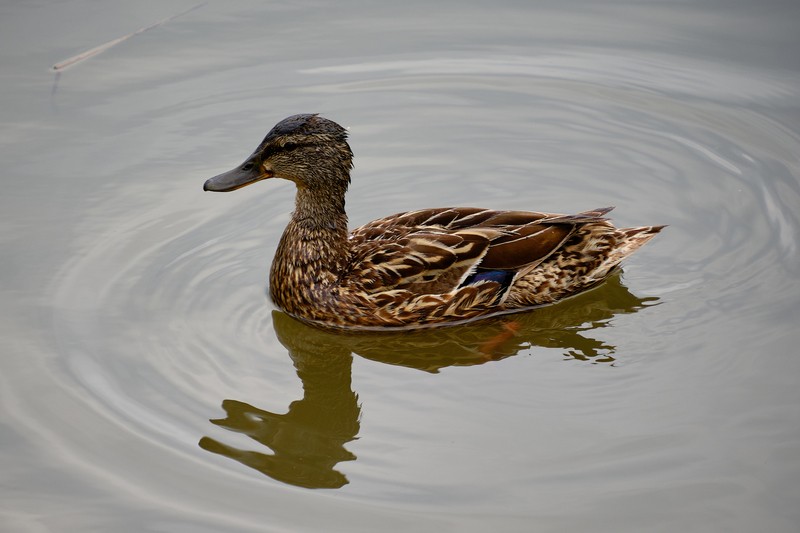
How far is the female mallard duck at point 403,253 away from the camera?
8078 millimetres

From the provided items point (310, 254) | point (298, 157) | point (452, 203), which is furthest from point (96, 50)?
point (310, 254)

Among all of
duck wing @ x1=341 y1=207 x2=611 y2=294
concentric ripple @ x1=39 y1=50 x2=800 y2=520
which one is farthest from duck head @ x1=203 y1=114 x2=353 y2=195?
concentric ripple @ x1=39 y1=50 x2=800 y2=520

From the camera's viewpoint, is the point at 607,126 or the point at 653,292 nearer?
the point at 653,292

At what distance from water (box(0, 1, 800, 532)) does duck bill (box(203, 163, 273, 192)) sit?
2.92ft

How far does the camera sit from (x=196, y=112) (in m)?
10.8

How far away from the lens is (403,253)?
26.5ft

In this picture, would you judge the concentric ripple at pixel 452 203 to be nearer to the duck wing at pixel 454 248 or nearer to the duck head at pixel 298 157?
the duck wing at pixel 454 248

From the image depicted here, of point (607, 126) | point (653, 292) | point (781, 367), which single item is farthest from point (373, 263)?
point (607, 126)

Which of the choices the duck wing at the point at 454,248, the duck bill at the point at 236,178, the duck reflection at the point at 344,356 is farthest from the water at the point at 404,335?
the duck bill at the point at 236,178

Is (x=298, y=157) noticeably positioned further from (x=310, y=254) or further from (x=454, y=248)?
(x=454, y=248)

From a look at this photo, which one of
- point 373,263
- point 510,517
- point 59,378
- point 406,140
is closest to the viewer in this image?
point 510,517

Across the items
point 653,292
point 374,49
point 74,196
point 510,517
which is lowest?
point 510,517

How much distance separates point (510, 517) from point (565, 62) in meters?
6.87

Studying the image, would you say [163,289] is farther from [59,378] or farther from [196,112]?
[196,112]
